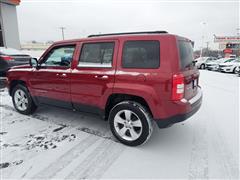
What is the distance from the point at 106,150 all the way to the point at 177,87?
154 cm

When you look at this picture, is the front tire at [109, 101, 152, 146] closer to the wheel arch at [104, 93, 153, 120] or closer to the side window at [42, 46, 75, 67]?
the wheel arch at [104, 93, 153, 120]

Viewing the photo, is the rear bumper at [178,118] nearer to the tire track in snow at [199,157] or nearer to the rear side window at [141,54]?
the tire track in snow at [199,157]

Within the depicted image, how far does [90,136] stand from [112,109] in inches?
29.4

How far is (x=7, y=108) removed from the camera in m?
5.18

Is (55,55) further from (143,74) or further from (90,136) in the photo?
(143,74)

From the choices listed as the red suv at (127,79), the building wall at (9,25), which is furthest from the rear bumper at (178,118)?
the building wall at (9,25)

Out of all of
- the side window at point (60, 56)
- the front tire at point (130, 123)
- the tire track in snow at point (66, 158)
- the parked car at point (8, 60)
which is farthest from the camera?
the parked car at point (8, 60)

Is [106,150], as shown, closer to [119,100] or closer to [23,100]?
[119,100]

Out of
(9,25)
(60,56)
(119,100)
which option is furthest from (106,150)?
(9,25)

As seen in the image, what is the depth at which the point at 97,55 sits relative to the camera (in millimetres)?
3428

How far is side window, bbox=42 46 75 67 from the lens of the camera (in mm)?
3783

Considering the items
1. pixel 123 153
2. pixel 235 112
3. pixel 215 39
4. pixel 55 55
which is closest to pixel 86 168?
pixel 123 153

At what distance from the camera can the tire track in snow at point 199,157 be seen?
8.44 ft

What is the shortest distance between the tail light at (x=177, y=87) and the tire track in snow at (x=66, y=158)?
168cm
